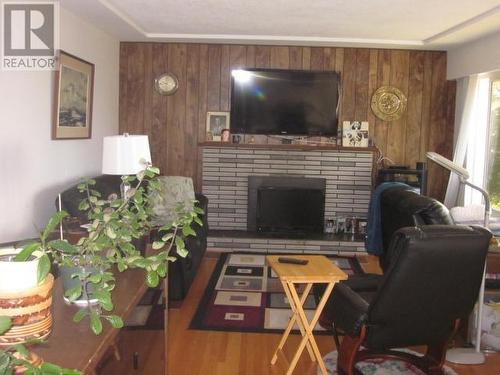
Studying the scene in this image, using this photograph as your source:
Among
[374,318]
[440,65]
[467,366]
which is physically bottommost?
[467,366]

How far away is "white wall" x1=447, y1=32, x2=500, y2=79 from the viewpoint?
16.3ft

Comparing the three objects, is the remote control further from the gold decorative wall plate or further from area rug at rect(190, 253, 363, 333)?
the gold decorative wall plate

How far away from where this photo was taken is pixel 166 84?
6.09 meters

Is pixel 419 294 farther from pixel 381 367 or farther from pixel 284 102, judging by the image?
pixel 284 102

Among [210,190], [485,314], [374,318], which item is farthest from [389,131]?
[374,318]

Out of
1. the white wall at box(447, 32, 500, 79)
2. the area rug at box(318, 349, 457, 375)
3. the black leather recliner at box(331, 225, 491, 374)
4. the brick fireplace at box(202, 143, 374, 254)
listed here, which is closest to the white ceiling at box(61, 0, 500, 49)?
the white wall at box(447, 32, 500, 79)

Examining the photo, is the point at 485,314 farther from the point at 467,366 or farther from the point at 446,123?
the point at 446,123

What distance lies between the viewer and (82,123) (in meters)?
4.95

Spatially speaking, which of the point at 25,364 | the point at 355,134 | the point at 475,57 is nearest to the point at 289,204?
the point at 355,134

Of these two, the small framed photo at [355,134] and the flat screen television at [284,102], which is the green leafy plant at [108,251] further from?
the small framed photo at [355,134]

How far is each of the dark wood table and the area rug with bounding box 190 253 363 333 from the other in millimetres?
2059

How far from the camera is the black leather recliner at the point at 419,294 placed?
2404 mm

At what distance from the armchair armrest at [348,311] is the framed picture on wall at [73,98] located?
2755 mm

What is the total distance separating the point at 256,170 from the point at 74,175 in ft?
7.00
